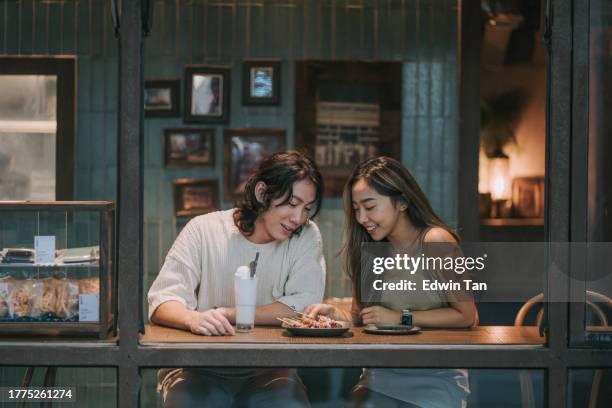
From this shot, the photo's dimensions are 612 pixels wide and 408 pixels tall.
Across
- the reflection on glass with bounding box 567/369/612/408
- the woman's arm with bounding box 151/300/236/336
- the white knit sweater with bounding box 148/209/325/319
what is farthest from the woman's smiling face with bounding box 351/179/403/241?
the reflection on glass with bounding box 567/369/612/408

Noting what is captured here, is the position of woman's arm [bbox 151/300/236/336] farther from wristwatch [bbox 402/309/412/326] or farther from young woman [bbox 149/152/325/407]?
wristwatch [bbox 402/309/412/326]

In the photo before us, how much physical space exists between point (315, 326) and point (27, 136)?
3.02 m

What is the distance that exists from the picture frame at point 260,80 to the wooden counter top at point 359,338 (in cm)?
264

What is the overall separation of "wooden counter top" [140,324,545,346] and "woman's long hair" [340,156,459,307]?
329mm

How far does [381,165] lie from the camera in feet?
11.1

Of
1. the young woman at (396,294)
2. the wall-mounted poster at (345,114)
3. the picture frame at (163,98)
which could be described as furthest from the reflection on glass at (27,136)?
the young woman at (396,294)

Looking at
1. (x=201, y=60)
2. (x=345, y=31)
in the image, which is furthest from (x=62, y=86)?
(x=345, y=31)

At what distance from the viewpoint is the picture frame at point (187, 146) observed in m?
5.59

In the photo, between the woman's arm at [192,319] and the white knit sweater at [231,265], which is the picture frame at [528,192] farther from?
the woman's arm at [192,319]

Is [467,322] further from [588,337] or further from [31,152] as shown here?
[31,152]

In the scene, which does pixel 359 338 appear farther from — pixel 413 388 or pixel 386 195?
pixel 386 195

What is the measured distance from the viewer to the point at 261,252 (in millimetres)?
3508

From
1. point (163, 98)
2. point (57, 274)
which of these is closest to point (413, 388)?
point (57, 274)

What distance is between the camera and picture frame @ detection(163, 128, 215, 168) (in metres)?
5.59
